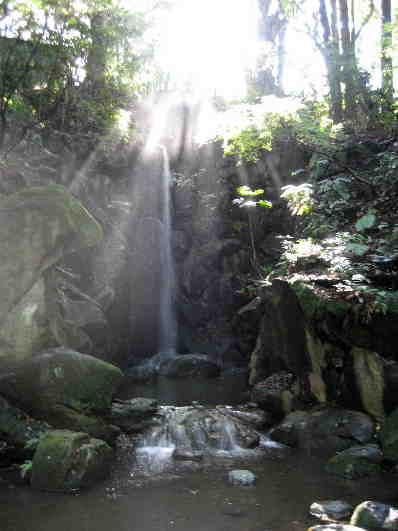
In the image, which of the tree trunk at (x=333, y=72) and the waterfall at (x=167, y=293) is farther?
the waterfall at (x=167, y=293)

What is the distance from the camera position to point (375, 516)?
450 centimetres

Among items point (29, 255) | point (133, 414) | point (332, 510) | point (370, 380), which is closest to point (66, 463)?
point (133, 414)

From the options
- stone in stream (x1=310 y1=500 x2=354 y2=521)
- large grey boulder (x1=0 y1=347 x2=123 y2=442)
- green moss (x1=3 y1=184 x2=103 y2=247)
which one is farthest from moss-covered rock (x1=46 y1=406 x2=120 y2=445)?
stone in stream (x1=310 y1=500 x2=354 y2=521)

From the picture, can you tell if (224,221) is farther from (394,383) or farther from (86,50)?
(394,383)

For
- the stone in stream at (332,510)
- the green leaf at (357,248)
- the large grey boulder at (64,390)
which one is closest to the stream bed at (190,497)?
the stone in stream at (332,510)

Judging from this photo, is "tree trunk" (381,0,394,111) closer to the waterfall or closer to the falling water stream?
the waterfall

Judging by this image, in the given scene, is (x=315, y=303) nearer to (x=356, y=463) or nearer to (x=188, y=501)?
(x=356, y=463)

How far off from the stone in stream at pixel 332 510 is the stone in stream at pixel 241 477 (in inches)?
43.5

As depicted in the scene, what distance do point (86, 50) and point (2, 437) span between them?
27.0 feet

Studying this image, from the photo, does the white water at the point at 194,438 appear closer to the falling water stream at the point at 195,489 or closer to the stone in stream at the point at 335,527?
the falling water stream at the point at 195,489

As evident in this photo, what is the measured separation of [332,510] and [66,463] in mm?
3518

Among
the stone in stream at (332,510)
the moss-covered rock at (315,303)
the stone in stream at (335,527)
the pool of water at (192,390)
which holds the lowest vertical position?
the pool of water at (192,390)

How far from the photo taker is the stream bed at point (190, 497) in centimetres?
485

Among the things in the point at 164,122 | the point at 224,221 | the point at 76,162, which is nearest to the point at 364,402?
the point at 224,221
